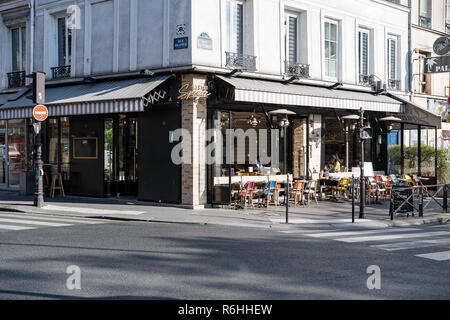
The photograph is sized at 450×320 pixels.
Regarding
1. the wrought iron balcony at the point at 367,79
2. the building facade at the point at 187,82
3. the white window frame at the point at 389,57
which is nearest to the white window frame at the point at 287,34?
the building facade at the point at 187,82

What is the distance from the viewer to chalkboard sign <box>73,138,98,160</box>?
16.4 m

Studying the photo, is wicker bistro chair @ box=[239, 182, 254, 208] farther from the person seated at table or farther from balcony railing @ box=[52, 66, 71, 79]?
balcony railing @ box=[52, 66, 71, 79]

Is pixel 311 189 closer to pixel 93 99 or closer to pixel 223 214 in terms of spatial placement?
pixel 223 214

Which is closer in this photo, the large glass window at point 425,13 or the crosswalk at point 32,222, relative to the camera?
the crosswalk at point 32,222

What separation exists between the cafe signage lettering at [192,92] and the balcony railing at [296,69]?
3.75m

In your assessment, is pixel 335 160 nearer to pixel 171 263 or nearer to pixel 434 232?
pixel 434 232

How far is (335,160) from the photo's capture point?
60.5 ft

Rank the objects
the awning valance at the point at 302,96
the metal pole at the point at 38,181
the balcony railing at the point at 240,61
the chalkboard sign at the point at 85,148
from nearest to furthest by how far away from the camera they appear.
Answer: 1. the awning valance at the point at 302,96
2. the metal pole at the point at 38,181
3. the balcony railing at the point at 240,61
4. the chalkboard sign at the point at 85,148

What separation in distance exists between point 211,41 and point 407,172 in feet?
36.6

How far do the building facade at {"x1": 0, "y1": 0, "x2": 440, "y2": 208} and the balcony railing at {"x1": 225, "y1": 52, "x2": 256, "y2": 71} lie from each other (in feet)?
0.15

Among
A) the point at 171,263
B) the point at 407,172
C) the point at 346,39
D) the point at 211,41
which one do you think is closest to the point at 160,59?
the point at 211,41

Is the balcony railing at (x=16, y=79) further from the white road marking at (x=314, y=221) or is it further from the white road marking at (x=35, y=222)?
the white road marking at (x=314, y=221)

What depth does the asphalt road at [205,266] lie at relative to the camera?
5.46 m

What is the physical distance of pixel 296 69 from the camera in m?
16.7
